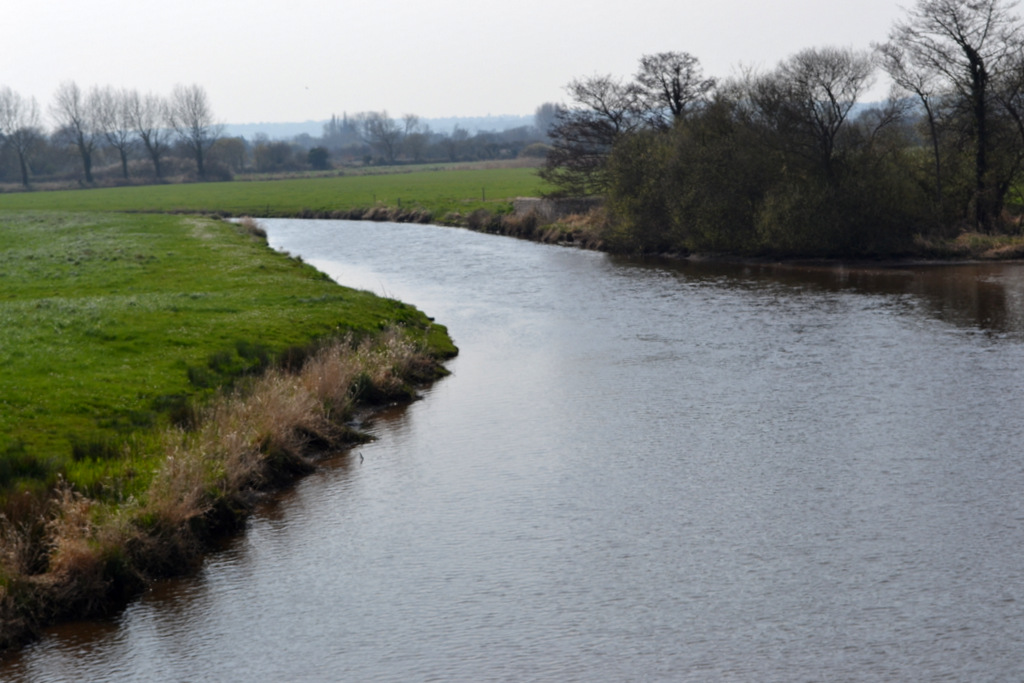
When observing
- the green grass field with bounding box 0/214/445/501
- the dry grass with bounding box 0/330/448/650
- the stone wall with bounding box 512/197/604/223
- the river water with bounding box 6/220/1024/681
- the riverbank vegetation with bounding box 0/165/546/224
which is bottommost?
the river water with bounding box 6/220/1024/681

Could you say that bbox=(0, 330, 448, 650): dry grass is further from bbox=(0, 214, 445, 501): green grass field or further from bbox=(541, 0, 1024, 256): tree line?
bbox=(541, 0, 1024, 256): tree line

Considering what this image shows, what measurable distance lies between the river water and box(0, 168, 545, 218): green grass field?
47.5 meters

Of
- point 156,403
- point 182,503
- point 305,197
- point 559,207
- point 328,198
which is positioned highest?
point 305,197

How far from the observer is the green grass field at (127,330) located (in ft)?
49.3

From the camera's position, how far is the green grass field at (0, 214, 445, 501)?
1504cm

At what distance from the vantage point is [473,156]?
176 meters

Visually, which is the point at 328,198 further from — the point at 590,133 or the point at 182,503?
the point at 182,503

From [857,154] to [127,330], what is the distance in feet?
104

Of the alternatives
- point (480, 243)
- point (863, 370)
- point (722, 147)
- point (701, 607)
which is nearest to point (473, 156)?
point (480, 243)

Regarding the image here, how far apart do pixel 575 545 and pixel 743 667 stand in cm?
361

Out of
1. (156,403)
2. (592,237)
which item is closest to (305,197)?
(592,237)

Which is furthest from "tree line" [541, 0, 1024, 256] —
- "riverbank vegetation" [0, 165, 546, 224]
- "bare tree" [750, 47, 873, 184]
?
"riverbank vegetation" [0, 165, 546, 224]

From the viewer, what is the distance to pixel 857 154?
41.4m

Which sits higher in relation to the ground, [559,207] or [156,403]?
[559,207]
